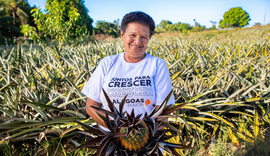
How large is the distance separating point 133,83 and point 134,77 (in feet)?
0.17

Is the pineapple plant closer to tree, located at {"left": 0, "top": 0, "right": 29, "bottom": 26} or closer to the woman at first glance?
the woman

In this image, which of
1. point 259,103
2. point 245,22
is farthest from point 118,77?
point 245,22

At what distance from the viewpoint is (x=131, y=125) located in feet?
1.93

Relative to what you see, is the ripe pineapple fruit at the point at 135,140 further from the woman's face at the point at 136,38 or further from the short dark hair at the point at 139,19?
the short dark hair at the point at 139,19

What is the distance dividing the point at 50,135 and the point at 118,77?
1.21 metres

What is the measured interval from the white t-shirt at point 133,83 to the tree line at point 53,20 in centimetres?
329

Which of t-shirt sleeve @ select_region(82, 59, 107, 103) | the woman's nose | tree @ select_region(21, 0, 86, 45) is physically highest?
tree @ select_region(21, 0, 86, 45)

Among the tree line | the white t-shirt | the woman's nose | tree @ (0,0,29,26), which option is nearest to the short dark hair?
the woman's nose

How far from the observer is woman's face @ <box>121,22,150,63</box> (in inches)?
41.8

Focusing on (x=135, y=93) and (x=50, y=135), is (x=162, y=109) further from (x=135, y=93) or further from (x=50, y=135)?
(x=50, y=135)

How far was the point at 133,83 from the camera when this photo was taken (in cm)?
106

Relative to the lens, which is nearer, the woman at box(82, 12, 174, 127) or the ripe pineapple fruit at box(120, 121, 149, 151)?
the ripe pineapple fruit at box(120, 121, 149, 151)

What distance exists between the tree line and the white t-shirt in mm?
3290

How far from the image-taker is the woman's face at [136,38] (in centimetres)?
106
